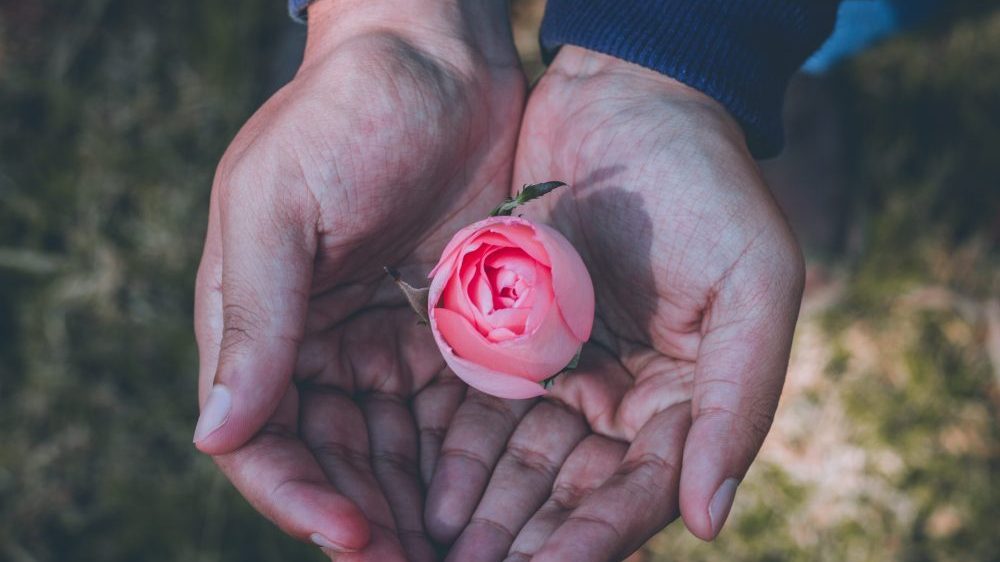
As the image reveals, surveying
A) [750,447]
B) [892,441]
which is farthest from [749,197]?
[892,441]

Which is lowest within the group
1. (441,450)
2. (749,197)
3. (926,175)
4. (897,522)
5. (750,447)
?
(897,522)

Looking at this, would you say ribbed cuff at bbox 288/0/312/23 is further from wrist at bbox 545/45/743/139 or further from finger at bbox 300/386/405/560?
finger at bbox 300/386/405/560

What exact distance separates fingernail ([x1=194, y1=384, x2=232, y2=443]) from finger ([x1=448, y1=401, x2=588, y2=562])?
Answer: 56 centimetres

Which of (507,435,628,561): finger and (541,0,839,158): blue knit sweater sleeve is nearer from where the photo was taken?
(507,435,628,561): finger

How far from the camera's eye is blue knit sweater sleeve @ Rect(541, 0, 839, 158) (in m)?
2.28

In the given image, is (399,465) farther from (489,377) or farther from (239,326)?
(239,326)

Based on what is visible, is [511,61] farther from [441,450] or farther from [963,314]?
[963,314]

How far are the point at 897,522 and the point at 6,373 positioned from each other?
3181mm

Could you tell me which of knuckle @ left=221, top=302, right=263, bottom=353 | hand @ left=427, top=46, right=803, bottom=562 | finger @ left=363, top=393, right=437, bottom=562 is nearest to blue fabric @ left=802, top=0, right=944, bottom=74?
hand @ left=427, top=46, right=803, bottom=562

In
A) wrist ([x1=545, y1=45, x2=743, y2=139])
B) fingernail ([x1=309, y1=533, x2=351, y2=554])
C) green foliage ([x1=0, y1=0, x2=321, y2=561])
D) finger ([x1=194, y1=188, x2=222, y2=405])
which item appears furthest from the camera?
green foliage ([x1=0, y1=0, x2=321, y2=561])

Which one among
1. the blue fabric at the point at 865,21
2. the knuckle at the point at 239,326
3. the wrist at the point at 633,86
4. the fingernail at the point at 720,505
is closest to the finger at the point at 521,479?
the fingernail at the point at 720,505

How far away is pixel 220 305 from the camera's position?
82.9 inches

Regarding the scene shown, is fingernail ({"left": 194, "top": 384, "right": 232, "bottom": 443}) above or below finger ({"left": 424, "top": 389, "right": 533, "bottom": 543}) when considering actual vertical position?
above

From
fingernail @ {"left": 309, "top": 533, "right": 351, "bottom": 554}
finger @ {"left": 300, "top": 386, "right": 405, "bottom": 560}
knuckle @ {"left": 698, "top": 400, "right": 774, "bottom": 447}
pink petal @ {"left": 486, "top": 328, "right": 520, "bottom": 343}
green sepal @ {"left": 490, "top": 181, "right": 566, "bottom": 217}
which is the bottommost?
finger @ {"left": 300, "top": 386, "right": 405, "bottom": 560}
